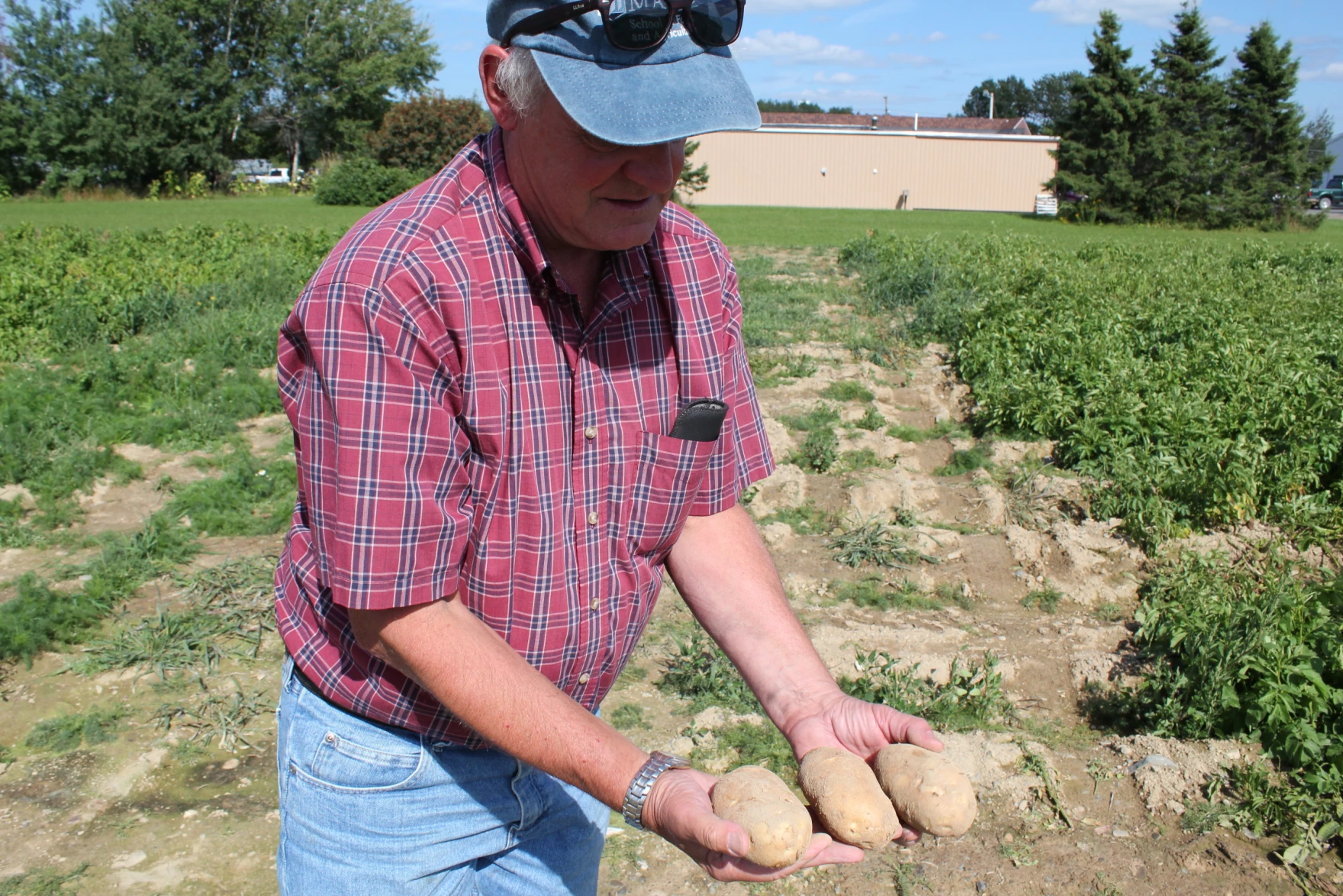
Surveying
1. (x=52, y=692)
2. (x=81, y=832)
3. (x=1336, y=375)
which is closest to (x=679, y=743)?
(x=81, y=832)

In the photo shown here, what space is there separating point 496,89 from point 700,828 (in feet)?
3.34

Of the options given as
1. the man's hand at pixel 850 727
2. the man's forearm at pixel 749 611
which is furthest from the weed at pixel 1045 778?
the man's forearm at pixel 749 611

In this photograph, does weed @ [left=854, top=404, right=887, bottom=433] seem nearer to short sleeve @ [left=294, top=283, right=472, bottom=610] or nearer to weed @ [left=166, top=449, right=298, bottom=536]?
weed @ [left=166, top=449, right=298, bottom=536]

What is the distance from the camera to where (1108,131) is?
34125mm

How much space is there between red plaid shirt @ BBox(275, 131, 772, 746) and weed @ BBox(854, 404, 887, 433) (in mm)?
5302

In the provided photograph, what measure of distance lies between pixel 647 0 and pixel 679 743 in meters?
2.74

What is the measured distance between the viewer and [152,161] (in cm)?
4050

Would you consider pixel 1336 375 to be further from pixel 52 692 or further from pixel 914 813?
pixel 52 692

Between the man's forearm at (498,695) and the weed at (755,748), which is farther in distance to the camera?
the weed at (755,748)

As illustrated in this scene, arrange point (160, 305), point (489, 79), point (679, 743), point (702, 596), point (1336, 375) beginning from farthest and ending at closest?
point (160, 305) < point (1336, 375) < point (679, 743) < point (702, 596) < point (489, 79)

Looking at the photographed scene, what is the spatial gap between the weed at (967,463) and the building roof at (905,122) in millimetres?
52507

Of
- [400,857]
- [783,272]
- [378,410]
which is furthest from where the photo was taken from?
[783,272]

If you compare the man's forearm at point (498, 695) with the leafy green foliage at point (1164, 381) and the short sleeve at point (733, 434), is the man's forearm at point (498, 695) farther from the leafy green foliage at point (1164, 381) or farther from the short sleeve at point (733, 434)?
the leafy green foliage at point (1164, 381)

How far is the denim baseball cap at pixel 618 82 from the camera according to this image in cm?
132
